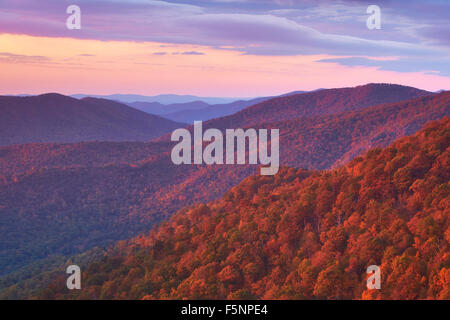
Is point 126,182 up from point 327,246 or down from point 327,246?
down

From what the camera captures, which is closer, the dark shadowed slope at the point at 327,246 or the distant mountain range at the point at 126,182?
the dark shadowed slope at the point at 327,246

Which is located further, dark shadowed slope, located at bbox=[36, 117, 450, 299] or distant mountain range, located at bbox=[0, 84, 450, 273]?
distant mountain range, located at bbox=[0, 84, 450, 273]

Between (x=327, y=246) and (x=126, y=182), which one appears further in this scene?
(x=126, y=182)
